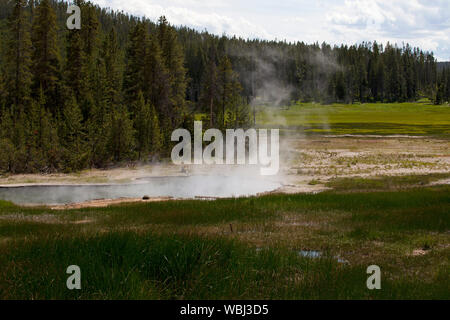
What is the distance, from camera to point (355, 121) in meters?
107

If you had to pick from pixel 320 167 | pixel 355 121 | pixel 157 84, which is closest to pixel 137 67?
pixel 157 84

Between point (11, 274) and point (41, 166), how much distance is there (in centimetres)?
4092

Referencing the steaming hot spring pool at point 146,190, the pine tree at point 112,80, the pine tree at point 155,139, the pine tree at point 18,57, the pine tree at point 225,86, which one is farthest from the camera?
the pine tree at point 225,86

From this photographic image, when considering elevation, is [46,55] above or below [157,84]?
above

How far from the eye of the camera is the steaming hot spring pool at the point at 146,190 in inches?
1261

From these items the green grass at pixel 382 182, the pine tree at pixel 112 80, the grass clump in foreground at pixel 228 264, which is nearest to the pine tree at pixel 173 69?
the pine tree at pixel 112 80

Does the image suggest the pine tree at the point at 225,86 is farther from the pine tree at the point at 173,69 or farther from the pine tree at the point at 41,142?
the pine tree at the point at 41,142

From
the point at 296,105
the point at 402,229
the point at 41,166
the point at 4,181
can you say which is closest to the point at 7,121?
the point at 41,166

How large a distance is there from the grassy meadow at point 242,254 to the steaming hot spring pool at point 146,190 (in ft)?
36.1

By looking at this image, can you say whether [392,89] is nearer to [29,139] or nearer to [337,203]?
[29,139]

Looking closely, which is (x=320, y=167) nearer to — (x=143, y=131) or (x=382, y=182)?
(x=382, y=182)

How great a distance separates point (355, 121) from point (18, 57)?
247 ft

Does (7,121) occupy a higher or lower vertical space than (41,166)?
higher
